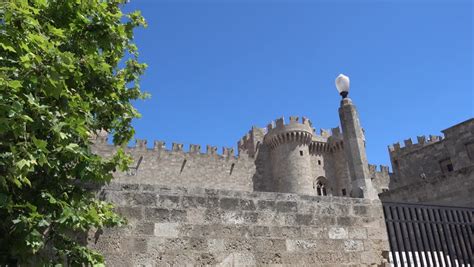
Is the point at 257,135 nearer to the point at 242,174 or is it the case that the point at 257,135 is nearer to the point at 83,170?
the point at 242,174

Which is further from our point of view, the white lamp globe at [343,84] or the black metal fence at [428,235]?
the white lamp globe at [343,84]

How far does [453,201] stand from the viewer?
1625cm

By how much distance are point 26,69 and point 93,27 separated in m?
1.77

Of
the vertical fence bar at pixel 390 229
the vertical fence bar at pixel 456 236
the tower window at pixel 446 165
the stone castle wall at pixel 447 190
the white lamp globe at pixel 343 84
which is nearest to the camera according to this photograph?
the vertical fence bar at pixel 390 229

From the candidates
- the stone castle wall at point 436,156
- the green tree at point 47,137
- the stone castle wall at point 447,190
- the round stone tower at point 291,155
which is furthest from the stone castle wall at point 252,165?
the green tree at point 47,137

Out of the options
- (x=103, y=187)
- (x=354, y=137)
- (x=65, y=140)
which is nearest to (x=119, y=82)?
(x=103, y=187)

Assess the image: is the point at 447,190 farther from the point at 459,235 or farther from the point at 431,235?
the point at 431,235

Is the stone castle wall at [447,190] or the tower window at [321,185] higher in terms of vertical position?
the tower window at [321,185]

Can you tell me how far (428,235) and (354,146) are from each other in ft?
5.92

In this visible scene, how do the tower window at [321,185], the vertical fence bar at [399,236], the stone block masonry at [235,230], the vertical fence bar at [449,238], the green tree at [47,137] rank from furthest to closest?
the tower window at [321,185] < the vertical fence bar at [449,238] < the vertical fence bar at [399,236] < the stone block masonry at [235,230] < the green tree at [47,137]

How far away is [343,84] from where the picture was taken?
7.36 meters

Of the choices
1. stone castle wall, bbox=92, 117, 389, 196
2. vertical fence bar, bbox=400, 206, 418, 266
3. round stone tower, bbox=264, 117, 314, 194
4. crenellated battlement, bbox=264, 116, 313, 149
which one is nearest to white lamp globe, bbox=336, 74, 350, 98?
vertical fence bar, bbox=400, 206, 418, 266

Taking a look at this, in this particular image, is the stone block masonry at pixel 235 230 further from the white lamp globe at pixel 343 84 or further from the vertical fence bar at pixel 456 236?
the white lamp globe at pixel 343 84

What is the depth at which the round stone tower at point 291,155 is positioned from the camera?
34781mm
